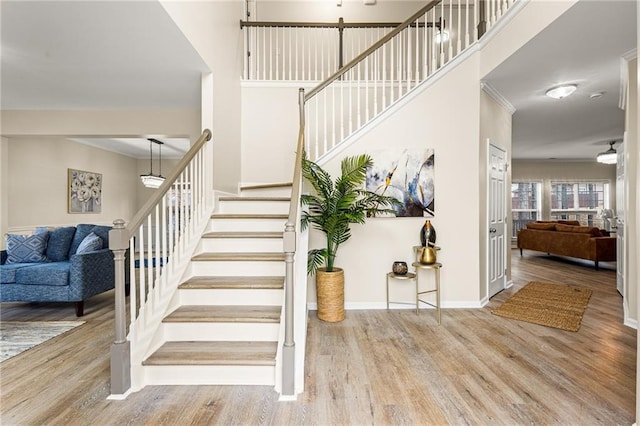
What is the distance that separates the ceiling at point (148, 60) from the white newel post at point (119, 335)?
1591 mm

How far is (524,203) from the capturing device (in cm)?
950

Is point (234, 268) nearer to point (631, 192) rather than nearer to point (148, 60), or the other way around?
point (148, 60)

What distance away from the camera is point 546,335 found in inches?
113

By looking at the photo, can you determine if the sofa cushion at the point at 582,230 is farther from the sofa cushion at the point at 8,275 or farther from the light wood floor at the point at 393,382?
the sofa cushion at the point at 8,275

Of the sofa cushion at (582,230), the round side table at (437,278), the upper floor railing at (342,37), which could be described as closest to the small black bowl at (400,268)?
the round side table at (437,278)

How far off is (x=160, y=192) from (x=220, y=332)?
1.14 meters

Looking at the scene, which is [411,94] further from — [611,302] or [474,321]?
[611,302]

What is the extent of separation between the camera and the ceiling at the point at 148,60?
2293 mm

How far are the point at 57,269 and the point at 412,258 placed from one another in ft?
13.3

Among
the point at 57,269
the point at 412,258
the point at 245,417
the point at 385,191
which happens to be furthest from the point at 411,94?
the point at 57,269

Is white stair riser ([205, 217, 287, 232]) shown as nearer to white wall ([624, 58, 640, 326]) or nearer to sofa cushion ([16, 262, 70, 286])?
sofa cushion ([16, 262, 70, 286])

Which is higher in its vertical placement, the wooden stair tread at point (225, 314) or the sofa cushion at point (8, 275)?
the sofa cushion at point (8, 275)

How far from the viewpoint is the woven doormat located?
3221 mm

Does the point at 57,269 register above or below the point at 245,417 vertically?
above
